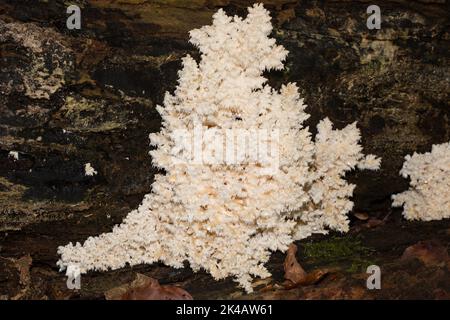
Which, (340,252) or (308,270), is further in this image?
(340,252)

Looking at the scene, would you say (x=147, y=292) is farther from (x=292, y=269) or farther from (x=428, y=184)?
(x=428, y=184)

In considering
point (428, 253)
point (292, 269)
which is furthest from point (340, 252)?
point (428, 253)

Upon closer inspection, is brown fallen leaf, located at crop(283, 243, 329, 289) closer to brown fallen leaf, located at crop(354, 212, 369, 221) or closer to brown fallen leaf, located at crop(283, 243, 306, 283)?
brown fallen leaf, located at crop(283, 243, 306, 283)

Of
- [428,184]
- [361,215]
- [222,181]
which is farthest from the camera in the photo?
[361,215]

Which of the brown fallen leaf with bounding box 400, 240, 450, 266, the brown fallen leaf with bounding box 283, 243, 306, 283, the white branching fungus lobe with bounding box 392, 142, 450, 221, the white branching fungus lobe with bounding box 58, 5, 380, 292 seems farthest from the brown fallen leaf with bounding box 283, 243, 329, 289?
the white branching fungus lobe with bounding box 392, 142, 450, 221

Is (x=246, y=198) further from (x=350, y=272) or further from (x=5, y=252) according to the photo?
(x=5, y=252)

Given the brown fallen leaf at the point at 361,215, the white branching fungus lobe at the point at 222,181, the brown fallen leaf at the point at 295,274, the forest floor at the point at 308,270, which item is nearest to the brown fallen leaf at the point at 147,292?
the forest floor at the point at 308,270

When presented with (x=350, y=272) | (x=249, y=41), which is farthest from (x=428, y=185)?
(x=249, y=41)

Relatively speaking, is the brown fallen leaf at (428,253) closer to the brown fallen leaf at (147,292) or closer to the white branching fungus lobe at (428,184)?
the white branching fungus lobe at (428,184)
